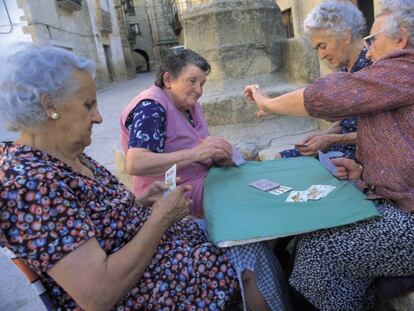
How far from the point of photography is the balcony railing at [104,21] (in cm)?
2131

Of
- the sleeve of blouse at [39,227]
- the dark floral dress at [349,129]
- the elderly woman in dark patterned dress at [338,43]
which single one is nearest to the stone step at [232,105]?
the dark floral dress at [349,129]

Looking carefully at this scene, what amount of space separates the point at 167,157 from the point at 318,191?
764mm

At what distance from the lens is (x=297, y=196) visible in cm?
151

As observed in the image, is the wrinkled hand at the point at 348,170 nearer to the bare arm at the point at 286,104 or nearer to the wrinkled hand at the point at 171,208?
the bare arm at the point at 286,104

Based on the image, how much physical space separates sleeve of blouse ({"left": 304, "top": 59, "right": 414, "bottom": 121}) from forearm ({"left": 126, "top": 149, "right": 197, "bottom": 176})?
72 cm

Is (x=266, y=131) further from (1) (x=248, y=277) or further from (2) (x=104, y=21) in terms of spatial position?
(2) (x=104, y=21)

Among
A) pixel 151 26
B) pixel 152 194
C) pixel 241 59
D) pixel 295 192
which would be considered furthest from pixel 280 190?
pixel 151 26

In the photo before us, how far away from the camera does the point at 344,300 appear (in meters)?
1.36

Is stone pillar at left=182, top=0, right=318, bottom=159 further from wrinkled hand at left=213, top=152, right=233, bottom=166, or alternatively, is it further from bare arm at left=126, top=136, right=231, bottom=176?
bare arm at left=126, top=136, right=231, bottom=176

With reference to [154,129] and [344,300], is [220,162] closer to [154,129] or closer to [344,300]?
[154,129]

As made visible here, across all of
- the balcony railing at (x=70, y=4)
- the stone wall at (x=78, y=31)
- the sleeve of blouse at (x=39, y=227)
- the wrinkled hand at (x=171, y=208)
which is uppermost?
the balcony railing at (x=70, y=4)

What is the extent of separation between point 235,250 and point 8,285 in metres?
1.80

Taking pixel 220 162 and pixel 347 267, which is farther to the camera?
pixel 220 162

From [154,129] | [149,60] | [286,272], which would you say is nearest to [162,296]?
[286,272]
